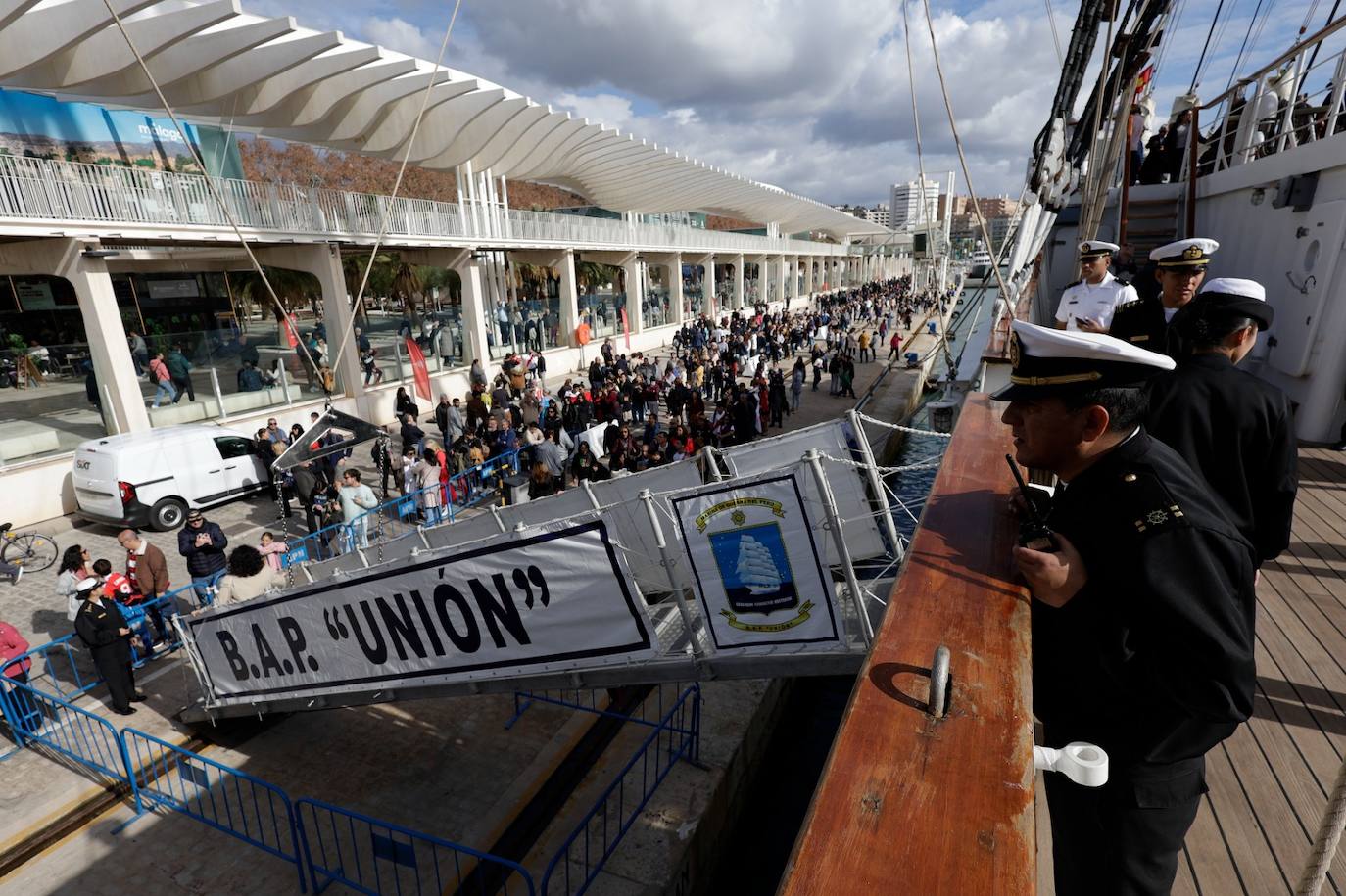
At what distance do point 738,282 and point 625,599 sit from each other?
1869 inches

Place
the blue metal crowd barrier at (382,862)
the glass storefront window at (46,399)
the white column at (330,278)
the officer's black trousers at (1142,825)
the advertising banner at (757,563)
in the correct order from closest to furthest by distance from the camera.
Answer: the officer's black trousers at (1142,825) < the advertising banner at (757,563) < the blue metal crowd barrier at (382,862) < the glass storefront window at (46,399) < the white column at (330,278)

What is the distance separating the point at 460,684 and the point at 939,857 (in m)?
4.46

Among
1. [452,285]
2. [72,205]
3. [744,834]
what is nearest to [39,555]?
[72,205]

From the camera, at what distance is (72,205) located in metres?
12.9

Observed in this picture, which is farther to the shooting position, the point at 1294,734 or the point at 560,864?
the point at 560,864

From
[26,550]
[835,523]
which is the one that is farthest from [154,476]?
[835,523]

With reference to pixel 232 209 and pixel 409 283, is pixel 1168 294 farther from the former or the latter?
pixel 409 283

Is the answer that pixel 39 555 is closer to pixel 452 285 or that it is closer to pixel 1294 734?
pixel 1294 734

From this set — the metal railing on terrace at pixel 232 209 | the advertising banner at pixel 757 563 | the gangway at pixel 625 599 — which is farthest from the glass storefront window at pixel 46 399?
the advertising banner at pixel 757 563

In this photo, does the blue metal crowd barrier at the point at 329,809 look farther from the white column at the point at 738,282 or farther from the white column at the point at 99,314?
the white column at the point at 738,282

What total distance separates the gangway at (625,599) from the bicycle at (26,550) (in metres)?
7.86

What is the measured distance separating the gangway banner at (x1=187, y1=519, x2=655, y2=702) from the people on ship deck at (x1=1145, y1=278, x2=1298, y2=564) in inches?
112

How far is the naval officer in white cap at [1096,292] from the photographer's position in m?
6.09

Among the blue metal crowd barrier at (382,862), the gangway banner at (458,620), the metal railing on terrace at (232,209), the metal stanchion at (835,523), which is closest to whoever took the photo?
the metal stanchion at (835,523)
